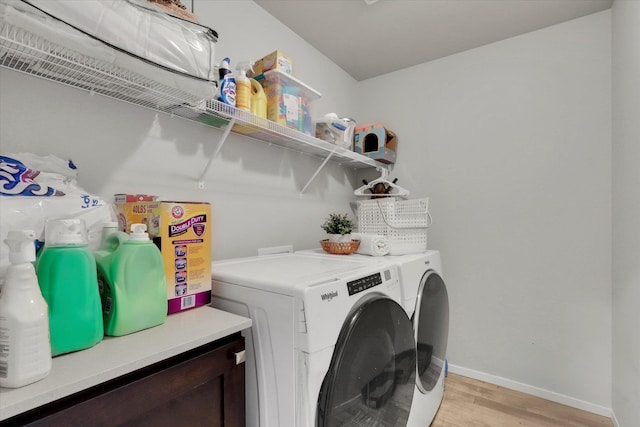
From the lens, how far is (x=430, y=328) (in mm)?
1682

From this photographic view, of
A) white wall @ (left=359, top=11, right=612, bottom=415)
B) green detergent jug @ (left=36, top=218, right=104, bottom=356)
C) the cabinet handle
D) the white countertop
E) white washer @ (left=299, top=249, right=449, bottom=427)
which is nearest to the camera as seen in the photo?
the white countertop

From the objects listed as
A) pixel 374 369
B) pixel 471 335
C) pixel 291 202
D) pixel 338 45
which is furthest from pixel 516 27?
pixel 374 369

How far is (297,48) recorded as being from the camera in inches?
86.7

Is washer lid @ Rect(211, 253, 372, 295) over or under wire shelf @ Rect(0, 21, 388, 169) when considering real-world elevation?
under

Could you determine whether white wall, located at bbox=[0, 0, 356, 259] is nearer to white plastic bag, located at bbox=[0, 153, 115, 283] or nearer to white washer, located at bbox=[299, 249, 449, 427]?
white plastic bag, located at bbox=[0, 153, 115, 283]

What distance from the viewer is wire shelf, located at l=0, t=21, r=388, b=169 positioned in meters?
0.82

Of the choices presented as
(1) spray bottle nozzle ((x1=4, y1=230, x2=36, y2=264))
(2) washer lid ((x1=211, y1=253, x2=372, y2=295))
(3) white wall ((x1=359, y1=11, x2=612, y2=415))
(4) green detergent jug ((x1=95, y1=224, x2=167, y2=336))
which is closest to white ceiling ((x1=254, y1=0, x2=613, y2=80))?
(3) white wall ((x1=359, y1=11, x2=612, y2=415))

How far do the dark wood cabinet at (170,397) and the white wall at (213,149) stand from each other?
0.77 metres

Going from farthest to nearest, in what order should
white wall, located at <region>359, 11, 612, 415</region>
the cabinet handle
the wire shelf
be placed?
white wall, located at <region>359, 11, 612, 415</region>, the cabinet handle, the wire shelf

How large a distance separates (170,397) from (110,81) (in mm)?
1011

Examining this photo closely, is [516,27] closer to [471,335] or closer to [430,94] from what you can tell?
[430,94]

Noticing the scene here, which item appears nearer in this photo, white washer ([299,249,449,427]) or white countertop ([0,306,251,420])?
white countertop ([0,306,251,420])

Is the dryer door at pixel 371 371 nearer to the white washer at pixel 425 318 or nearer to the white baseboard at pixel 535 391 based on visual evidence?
the white washer at pixel 425 318

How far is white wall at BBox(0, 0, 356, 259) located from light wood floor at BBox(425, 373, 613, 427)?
1.42 meters
